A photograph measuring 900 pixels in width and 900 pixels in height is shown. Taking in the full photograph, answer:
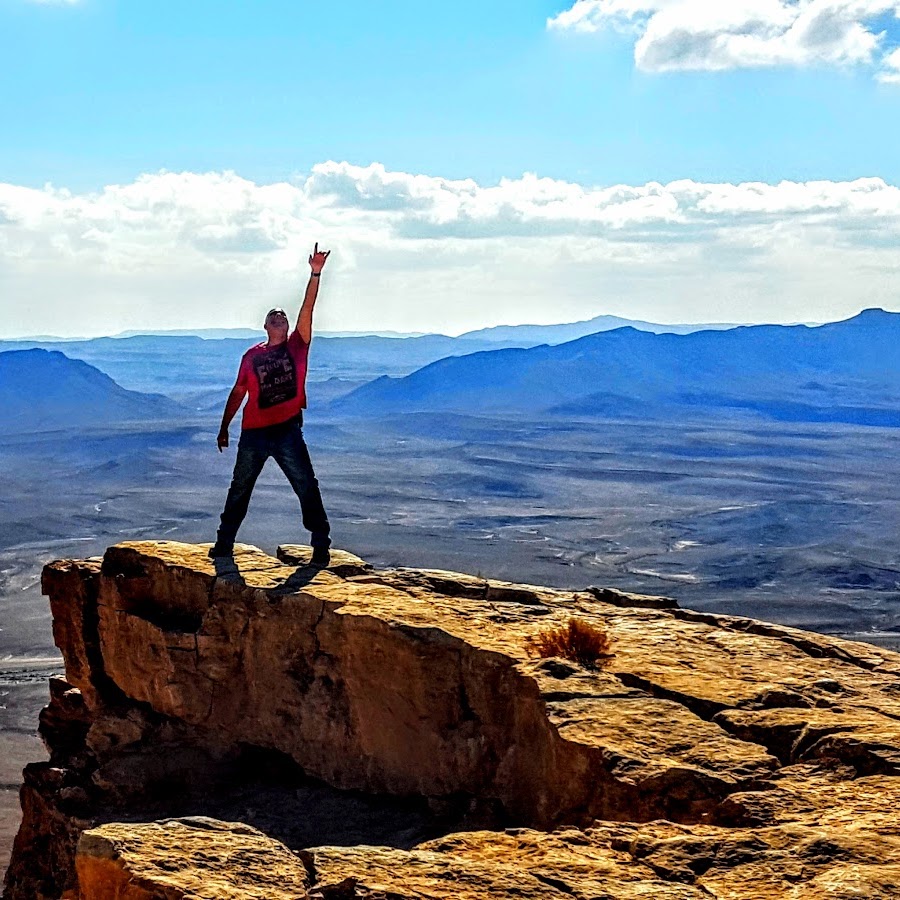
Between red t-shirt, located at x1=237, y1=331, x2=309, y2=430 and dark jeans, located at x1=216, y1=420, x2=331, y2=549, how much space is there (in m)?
0.09

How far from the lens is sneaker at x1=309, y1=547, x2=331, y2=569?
8.51 meters

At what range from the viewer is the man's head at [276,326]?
816cm

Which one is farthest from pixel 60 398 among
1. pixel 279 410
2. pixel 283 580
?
pixel 283 580

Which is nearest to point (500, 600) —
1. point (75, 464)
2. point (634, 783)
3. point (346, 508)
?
point (634, 783)

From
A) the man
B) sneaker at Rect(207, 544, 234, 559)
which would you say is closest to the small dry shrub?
the man

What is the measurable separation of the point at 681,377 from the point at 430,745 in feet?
496

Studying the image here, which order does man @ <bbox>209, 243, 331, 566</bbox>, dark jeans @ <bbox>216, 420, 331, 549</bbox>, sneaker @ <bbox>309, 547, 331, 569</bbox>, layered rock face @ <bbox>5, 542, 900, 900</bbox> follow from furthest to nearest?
sneaker @ <bbox>309, 547, 331, 569</bbox>, dark jeans @ <bbox>216, 420, 331, 549</bbox>, man @ <bbox>209, 243, 331, 566</bbox>, layered rock face @ <bbox>5, 542, 900, 900</bbox>

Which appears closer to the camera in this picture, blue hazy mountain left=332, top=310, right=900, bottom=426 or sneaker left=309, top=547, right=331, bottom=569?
sneaker left=309, top=547, right=331, bottom=569

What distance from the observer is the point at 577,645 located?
21.2 feet

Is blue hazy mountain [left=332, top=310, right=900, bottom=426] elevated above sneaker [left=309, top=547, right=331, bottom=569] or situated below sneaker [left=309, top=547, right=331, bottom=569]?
above

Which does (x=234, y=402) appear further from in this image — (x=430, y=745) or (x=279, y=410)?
(x=430, y=745)

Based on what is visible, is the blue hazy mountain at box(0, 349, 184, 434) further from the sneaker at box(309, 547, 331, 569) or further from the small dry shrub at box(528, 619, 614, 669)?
the small dry shrub at box(528, 619, 614, 669)

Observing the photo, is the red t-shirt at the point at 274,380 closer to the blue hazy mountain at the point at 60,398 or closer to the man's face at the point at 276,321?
the man's face at the point at 276,321

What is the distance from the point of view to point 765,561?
50.8 meters
